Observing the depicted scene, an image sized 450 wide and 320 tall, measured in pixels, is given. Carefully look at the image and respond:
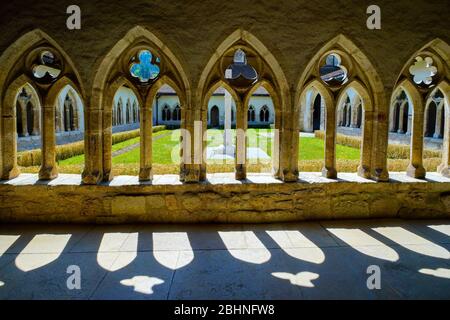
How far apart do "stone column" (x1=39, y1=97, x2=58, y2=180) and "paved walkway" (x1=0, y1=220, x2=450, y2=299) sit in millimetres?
622

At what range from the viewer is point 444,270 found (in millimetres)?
2570

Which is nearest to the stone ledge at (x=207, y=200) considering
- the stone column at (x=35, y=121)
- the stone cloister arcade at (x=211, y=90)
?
the stone cloister arcade at (x=211, y=90)

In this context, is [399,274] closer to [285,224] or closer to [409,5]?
[285,224]

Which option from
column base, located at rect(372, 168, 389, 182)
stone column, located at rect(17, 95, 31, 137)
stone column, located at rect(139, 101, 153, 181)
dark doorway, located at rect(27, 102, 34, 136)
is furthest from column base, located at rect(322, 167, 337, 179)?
dark doorway, located at rect(27, 102, 34, 136)

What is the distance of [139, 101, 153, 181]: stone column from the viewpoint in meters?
3.84

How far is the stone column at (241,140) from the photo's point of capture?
3.87 m

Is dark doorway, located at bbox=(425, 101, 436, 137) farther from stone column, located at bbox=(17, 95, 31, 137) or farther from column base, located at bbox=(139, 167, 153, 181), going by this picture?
stone column, located at bbox=(17, 95, 31, 137)

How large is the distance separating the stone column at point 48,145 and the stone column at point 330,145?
323 centimetres

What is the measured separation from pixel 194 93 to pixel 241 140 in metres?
0.75

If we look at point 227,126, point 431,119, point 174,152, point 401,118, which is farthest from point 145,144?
point 431,119

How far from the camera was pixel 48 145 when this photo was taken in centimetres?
387

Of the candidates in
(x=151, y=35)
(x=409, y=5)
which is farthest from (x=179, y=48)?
(x=409, y=5)

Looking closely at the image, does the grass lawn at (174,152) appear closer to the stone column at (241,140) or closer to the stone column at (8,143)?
the stone column at (8,143)
